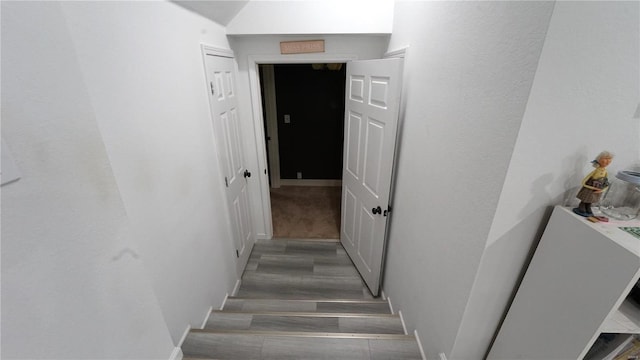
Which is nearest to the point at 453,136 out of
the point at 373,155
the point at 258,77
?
the point at 373,155

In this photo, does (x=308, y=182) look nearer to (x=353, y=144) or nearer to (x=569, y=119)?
(x=353, y=144)

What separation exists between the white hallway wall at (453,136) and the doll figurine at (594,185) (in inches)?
9.6

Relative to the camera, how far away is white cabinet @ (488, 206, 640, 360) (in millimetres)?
684

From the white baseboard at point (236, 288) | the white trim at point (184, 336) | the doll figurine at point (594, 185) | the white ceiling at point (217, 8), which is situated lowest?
the white baseboard at point (236, 288)

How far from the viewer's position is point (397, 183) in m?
1.84

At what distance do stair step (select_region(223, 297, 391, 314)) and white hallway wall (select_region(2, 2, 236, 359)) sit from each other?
650 mm

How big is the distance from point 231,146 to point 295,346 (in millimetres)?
1628

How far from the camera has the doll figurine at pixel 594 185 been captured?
75 centimetres

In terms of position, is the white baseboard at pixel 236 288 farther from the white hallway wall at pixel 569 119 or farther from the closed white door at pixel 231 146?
the white hallway wall at pixel 569 119

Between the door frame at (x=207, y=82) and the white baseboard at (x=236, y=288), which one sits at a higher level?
the door frame at (x=207, y=82)

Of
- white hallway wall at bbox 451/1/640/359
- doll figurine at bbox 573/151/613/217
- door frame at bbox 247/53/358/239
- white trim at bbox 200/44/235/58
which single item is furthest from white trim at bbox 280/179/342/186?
doll figurine at bbox 573/151/613/217

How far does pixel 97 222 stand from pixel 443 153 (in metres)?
1.42

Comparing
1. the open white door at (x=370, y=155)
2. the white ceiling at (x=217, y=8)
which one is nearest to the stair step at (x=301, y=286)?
the open white door at (x=370, y=155)

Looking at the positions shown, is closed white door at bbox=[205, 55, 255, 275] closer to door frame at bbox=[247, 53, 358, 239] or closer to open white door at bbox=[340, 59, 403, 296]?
door frame at bbox=[247, 53, 358, 239]
